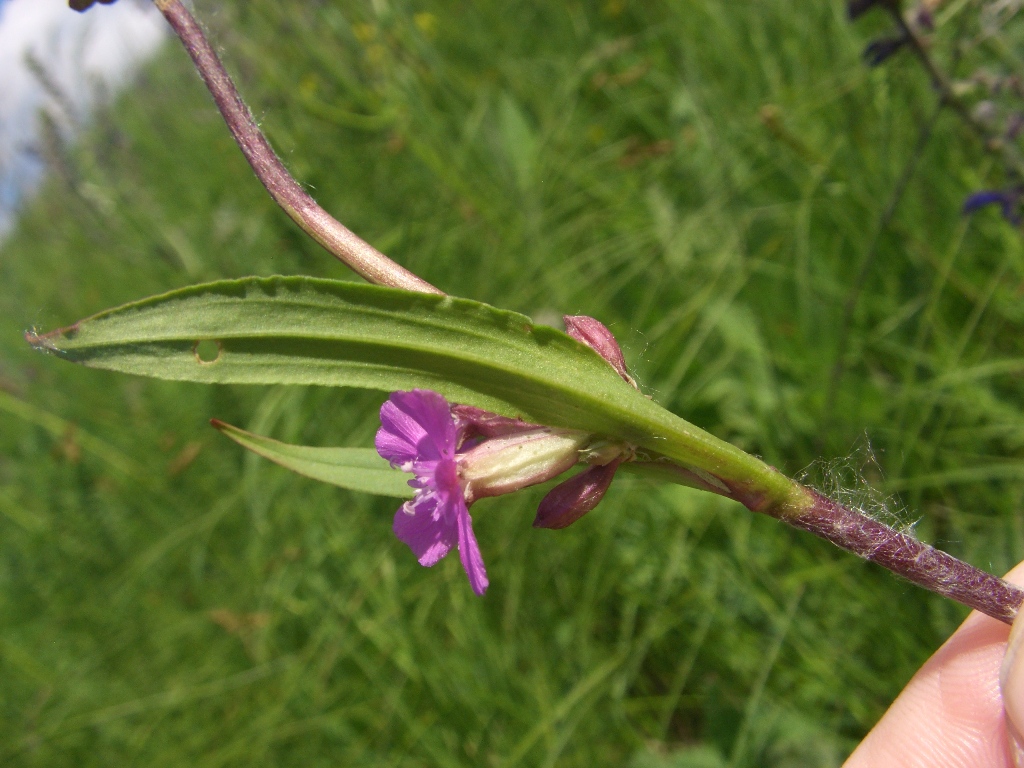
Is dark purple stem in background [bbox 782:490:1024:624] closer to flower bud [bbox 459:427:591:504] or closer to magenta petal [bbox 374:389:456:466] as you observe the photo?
flower bud [bbox 459:427:591:504]

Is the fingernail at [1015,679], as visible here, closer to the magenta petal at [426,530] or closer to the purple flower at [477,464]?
the purple flower at [477,464]

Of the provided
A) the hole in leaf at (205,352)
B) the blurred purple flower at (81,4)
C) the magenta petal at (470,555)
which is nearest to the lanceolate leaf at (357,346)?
the hole in leaf at (205,352)

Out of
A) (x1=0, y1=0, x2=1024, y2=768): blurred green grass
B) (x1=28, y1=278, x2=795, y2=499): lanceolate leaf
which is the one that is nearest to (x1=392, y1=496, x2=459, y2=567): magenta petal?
(x1=28, y1=278, x2=795, y2=499): lanceolate leaf

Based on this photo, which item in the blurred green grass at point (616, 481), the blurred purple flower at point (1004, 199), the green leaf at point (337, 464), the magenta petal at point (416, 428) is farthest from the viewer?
the blurred green grass at point (616, 481)

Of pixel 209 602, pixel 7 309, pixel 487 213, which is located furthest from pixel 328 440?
pixel 7 309

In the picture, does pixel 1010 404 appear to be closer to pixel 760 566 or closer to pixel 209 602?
pixel 760 566

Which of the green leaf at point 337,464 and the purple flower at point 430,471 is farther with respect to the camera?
the green leaf at point 337,464

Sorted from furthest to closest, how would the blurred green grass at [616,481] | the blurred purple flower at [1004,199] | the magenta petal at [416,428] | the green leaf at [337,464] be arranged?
1. the blurred green grass at [616,481]
2. the blurred purple flower at [1004,199]
3. the green leaf at [337,464]
4. the magenta petal at [416,428]

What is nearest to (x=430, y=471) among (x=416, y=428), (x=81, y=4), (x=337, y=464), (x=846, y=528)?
(x=416, y=428)

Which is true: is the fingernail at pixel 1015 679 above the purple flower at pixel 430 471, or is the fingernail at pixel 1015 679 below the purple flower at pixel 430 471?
below
